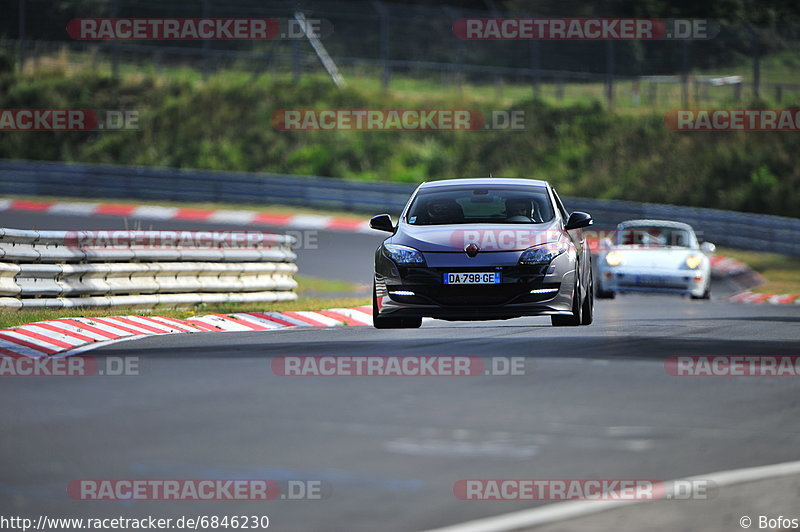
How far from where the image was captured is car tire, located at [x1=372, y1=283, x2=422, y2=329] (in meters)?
14.0

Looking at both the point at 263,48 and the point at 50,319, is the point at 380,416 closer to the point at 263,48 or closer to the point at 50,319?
the point at 50,319

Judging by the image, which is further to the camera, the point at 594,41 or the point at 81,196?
the point at 594,41

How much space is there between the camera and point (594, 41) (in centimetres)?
4188

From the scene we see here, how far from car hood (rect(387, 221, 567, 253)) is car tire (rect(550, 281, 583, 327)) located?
→ 1.94 ft

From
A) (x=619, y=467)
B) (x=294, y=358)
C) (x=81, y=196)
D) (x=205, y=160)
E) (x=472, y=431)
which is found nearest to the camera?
(x=619, y=467)

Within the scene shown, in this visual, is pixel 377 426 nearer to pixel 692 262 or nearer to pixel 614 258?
pixel 614 258

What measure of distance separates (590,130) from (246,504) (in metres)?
39.0

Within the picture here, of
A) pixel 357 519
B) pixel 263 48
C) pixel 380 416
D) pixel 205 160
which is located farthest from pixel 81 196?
pixel 357 519

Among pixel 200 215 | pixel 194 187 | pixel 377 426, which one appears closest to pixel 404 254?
pixel 377 426

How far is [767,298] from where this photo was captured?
79.0 feet

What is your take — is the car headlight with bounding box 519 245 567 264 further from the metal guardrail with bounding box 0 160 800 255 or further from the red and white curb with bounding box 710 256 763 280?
the metal guardrail with bounding box 0 160 800 255

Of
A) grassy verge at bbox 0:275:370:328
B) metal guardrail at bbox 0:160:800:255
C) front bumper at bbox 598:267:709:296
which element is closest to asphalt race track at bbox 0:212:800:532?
grassy verge at bbox 0:275:370:328

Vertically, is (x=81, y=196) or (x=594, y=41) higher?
(x=594, y=41)

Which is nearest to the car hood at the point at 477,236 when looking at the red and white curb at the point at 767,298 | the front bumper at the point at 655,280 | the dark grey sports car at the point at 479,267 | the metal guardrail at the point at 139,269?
the dark grey sports car at the point at 479,267
